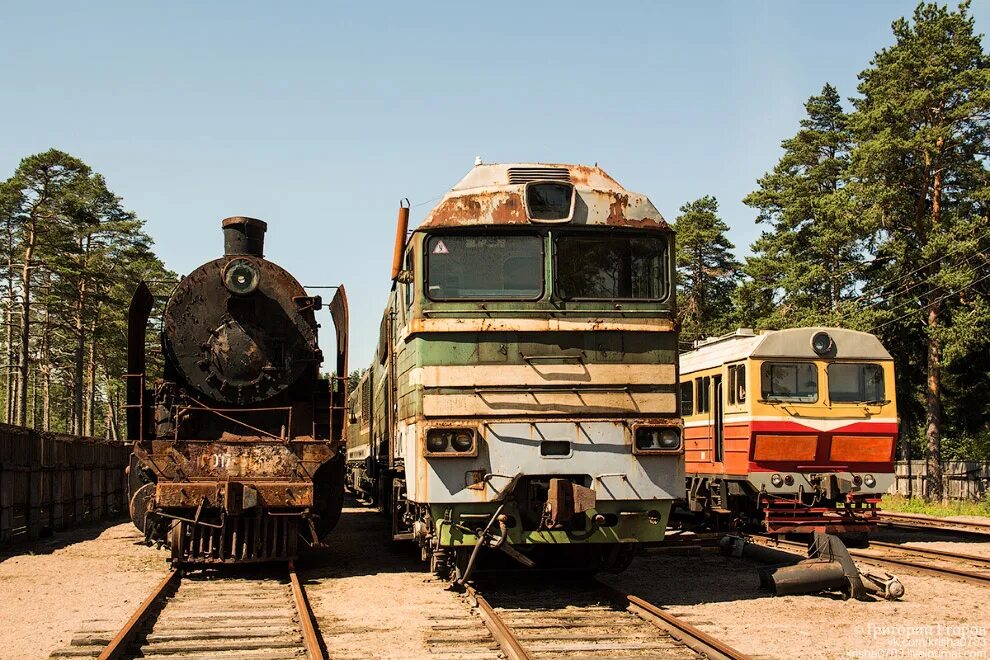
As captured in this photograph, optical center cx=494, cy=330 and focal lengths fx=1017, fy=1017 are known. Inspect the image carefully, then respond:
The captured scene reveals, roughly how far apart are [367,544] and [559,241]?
308 inches

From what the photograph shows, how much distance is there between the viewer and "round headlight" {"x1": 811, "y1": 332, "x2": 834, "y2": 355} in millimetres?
14516

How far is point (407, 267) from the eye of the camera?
32.5ft

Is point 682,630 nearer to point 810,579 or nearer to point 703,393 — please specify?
point 810,579

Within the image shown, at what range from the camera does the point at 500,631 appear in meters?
7.82

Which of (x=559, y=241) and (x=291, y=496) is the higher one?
(x=559, y=241)

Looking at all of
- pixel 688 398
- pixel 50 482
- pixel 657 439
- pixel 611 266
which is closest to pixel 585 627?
pixel 657 439

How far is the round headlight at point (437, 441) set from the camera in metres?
8.93

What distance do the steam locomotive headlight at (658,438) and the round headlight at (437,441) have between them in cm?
173

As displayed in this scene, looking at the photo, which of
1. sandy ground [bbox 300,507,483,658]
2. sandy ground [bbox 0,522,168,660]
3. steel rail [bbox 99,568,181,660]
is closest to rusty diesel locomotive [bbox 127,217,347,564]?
sandy ground [bbox 300,507,483,658]

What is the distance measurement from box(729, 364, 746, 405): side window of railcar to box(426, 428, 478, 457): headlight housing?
6742 millimetres

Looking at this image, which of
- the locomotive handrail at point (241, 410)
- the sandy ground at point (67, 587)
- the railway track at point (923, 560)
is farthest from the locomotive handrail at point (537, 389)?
the railway track at point (923, 560)

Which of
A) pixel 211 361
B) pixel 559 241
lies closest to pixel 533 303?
pixel 559 241

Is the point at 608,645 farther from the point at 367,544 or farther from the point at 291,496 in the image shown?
the point at 367,544

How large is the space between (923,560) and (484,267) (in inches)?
300
